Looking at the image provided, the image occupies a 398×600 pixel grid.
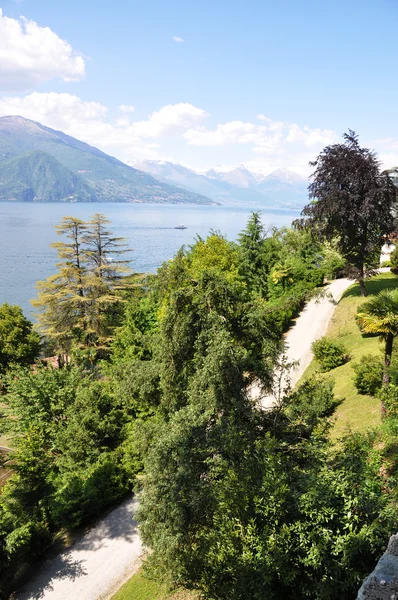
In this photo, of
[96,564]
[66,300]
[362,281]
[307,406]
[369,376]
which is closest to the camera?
[307,406]

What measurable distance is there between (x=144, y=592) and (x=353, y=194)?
2259 cm

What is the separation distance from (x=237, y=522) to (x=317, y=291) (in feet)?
Answer: 95.0

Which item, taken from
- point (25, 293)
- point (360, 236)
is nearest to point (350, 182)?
point (360, 236)

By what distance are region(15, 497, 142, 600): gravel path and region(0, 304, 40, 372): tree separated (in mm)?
17642

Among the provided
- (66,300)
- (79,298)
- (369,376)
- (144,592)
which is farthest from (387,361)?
(66,300)

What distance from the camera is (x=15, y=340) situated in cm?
2895

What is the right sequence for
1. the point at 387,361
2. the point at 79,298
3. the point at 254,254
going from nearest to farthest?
the point at 387,361 → the point at 79,298 → the point at 254,254

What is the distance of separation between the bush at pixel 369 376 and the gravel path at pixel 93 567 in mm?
10884

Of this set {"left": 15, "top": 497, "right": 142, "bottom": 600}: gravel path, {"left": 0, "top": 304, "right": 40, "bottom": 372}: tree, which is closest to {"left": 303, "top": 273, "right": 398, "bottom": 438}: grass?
{"left": 15, "top": 497, "right": 142, "bottom": 600}: gravel path

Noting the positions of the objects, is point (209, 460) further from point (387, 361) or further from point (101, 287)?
point (101, 287)

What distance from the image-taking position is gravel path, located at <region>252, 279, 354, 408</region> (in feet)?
78.1

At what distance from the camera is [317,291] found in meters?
33.5

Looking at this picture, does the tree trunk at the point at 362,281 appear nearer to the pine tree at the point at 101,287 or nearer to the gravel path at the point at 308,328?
the gravel path at the point at 308,328

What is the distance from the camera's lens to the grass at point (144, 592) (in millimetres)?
10242
